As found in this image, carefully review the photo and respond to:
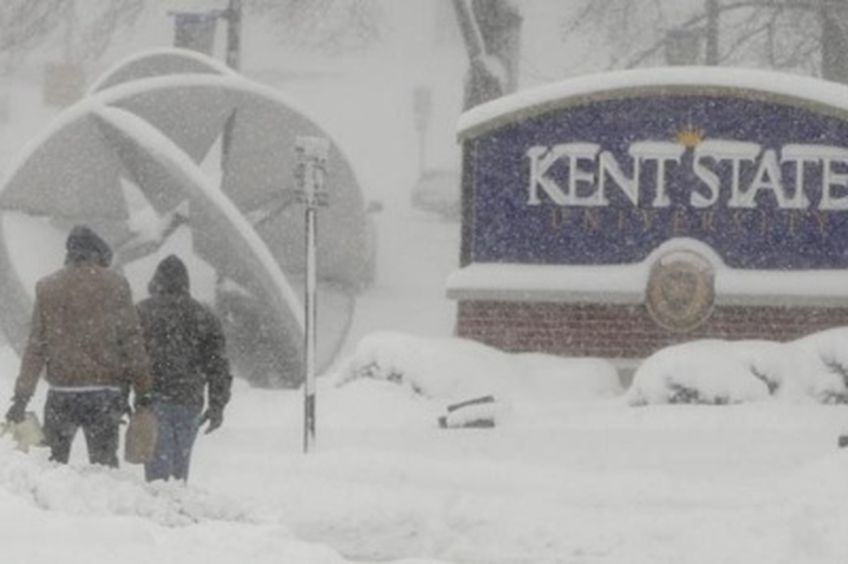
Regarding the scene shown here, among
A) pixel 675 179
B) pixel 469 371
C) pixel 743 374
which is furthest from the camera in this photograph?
pixel 675 179

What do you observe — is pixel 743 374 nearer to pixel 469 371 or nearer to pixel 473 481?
pixel 469 371

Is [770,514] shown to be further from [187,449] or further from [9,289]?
[9,289]

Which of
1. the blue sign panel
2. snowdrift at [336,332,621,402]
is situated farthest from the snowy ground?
the blue sign panel

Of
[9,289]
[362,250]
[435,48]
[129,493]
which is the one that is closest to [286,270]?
[362,250]

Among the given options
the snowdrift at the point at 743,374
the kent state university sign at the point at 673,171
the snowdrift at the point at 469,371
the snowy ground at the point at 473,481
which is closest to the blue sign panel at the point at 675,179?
the kent state university sign at the point at 673,171

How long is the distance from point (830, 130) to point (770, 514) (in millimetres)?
7346

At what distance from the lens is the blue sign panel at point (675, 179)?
17359 mm

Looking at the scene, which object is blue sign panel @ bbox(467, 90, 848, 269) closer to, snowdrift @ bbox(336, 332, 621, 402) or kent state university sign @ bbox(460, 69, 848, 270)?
kent state university sign @ bbox(460, 69, 848, 270)

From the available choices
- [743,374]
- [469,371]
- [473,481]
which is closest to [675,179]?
[743,374]

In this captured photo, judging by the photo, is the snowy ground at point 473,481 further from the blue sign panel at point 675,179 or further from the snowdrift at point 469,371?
the blue sign panel at point 675,179

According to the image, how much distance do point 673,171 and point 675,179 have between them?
0.08 meters

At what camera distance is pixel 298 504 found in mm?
11500

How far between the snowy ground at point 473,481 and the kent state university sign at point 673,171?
1411mm

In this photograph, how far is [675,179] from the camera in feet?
57.3
